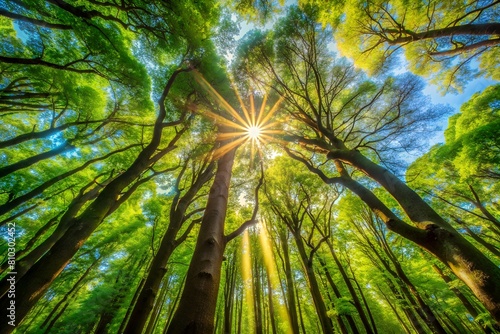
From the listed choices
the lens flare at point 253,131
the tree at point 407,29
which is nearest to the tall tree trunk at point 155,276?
the lens flare at point 253,131

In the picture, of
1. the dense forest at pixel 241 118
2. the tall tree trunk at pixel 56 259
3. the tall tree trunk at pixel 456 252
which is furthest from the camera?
the dense forest at pixel 241 118

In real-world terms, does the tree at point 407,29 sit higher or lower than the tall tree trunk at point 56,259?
higher

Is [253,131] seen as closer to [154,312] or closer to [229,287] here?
[229,287]

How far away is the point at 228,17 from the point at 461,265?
9.42 metres

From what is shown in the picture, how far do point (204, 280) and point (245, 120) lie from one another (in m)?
4.97

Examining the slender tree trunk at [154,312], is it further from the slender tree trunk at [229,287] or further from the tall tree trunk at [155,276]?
the tall tree trunk at [155,276]

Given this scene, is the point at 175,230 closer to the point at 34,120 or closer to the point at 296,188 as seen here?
the point at 296,188

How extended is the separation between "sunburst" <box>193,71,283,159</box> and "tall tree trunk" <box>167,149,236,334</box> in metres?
2.87

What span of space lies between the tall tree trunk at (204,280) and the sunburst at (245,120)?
2868mm

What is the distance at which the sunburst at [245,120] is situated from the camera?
4.95 metres

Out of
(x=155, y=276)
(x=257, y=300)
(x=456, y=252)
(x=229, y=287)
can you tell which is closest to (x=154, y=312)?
(x=229, y=287)

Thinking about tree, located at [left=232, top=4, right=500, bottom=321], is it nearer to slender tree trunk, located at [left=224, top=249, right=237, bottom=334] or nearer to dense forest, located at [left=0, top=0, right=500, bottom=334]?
dense forest, located at [left=0, top=0, right=500, bottom=334]

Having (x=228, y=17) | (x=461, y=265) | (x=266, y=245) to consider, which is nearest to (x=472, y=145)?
(x=461, y=265)

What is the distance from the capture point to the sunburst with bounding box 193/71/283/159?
4.95 meters
